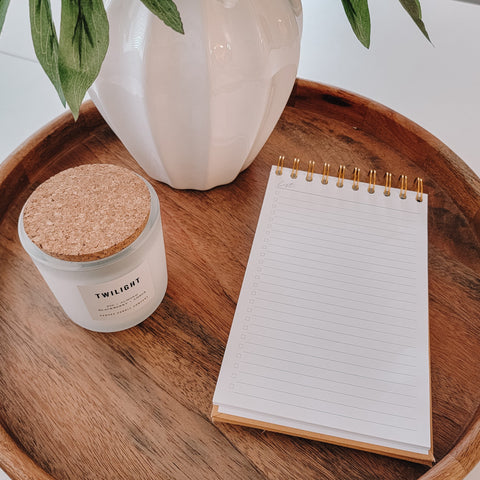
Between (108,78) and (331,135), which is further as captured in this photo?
(331,135)

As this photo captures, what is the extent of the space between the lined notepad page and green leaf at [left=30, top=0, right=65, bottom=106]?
0.77 feet

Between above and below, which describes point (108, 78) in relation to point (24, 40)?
above

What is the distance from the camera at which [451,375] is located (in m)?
0.43

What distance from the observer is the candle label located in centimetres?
39

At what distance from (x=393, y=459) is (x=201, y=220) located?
27 cm

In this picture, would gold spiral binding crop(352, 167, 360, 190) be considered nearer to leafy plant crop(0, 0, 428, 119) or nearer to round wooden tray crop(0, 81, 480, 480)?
round wooden tray crop(0, 81, 480, 480)

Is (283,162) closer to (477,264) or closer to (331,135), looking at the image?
(331,135)

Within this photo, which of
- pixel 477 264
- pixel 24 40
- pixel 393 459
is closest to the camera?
pixel 393 459

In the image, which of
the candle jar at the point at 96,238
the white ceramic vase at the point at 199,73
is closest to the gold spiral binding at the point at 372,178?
the white ceramic vase at the point at 199,73

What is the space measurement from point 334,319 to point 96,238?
21 cm

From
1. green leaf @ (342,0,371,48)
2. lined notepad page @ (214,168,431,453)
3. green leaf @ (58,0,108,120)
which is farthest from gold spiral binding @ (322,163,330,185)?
green leaf @ (58,0,108,120)

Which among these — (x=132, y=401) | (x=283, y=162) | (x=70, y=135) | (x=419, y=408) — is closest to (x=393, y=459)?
(x=419, y=408)

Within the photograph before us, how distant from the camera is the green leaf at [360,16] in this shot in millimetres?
375

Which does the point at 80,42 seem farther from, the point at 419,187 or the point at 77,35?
the point at 419,187
